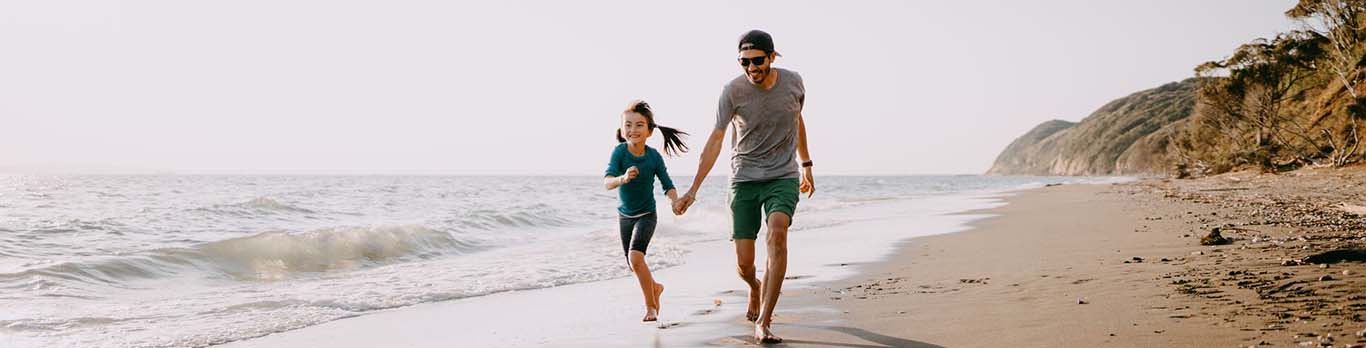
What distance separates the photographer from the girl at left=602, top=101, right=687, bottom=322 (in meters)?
5.16

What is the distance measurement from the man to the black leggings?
0.83 metres

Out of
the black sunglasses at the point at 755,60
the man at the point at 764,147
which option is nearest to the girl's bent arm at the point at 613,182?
the man at the point at 764,147

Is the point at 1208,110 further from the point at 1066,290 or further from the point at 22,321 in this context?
the point at 22,321

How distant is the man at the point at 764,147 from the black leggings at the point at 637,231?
2.72 ft

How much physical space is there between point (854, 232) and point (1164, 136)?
10894 centimetres

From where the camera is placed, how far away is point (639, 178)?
523 cm

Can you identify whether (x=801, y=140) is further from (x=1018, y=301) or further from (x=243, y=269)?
(x=243, y=269)

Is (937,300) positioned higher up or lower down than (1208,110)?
lower down

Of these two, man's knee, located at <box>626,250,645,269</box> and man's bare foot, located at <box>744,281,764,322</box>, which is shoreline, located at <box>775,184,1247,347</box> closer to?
man's bare foot, located at <box>744,281,764,322</box>

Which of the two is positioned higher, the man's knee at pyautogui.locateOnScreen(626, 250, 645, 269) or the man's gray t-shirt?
the man's gray t-shirt

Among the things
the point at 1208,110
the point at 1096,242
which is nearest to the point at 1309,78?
the point at 1208,110

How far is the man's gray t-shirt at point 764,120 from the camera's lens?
4328mm

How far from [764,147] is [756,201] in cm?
28

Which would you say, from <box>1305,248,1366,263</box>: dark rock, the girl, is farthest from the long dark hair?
<box>1305,248,1366,263</box>: dark rock
